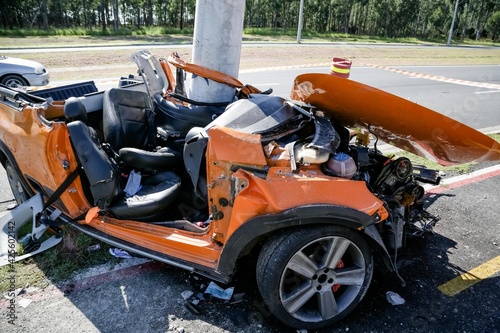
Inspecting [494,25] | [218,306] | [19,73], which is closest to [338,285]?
[218,306]

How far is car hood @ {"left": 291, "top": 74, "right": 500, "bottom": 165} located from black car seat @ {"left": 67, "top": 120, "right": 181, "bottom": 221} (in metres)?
1.41

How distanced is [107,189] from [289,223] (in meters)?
1.51

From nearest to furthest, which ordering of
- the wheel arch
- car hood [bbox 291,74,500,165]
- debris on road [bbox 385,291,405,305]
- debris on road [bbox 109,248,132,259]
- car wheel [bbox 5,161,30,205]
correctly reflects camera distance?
1. the wheel arch
2. car hood [bbox 291,74,500,165]
3. debris on road [bbox 385,291,405,305]
4. debris on road [bbox 109,248,132,259]
5. car wheel [bbox 5,161,30,205]

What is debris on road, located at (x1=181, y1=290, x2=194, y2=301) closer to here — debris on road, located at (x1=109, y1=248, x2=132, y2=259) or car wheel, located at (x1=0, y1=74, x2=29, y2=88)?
debris on road, located at (x1=109, y1=248, x2=132, y2=259)

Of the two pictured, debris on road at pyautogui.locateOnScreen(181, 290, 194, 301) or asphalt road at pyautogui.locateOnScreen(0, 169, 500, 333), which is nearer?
asphalt road at pyautogui.locateOnScreen(0, 169, 500, 333)

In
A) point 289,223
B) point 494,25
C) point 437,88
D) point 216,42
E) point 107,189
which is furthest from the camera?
point 494,25

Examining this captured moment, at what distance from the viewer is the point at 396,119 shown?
270 centimetres

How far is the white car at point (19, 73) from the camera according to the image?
9.14 m

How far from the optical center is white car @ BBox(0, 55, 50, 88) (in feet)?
30.0

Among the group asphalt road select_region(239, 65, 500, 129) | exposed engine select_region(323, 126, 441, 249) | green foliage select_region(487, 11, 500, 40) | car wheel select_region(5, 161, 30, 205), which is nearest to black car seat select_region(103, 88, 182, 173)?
car wheel select_region(5, 161, 30, 205)

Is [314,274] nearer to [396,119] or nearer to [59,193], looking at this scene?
[396,119]

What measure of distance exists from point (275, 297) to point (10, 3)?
43.9m

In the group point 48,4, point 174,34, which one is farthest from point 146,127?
point 48,4

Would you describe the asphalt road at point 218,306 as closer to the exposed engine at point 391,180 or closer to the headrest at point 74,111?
the exposed engine at point 391,180
